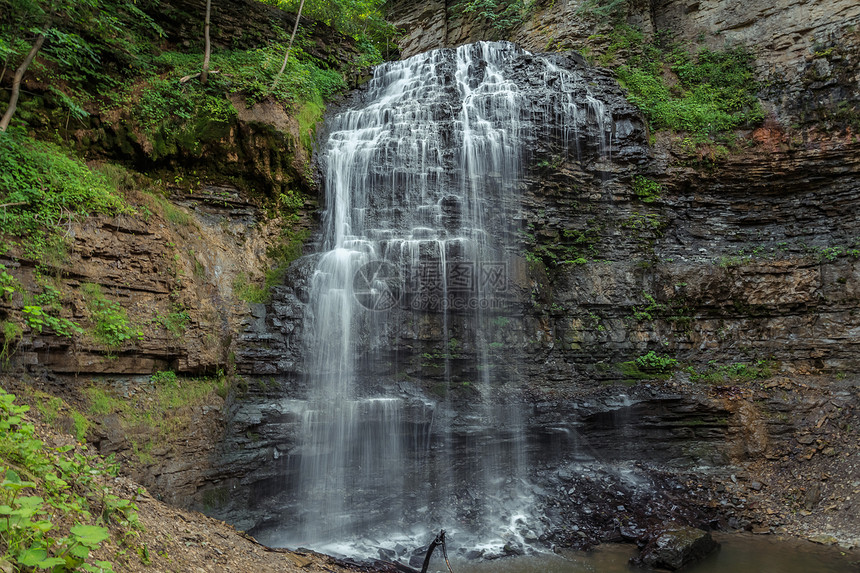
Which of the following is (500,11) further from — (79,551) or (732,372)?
(79,551)

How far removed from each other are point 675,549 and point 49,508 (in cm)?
730

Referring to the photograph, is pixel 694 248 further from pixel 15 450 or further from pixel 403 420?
pixel 15 450

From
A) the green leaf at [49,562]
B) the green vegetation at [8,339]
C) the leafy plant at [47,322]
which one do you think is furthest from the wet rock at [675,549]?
the green vegetation at [8,339]

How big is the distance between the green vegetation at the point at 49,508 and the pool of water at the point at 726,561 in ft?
15.0

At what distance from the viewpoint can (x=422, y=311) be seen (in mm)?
9758

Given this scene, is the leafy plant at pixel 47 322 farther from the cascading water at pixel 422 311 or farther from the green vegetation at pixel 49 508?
the cascading water at pixel 422 311

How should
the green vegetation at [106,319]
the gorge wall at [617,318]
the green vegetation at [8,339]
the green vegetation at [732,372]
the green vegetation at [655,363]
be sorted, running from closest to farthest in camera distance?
the green vegetation at [8,339] < the green vegetation at [106,319] < the gorge wall at [617,318] < the green vegetation at [732,372] < the green vegetation at [655,363]

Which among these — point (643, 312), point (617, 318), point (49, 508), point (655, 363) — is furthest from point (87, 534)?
point (643, 312)

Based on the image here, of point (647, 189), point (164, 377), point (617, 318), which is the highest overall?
point (647, 189)

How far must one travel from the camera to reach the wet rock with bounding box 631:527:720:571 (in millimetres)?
6902

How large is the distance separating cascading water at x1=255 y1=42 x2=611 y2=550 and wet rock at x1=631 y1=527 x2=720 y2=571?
6.68 feet

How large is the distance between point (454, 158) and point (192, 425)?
7.49 meters

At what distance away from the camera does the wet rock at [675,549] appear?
6902mm

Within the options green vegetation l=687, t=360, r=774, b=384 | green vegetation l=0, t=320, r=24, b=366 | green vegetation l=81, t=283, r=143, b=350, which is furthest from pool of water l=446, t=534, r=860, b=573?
green vegetation l=0, t=320, r=24, b=366
